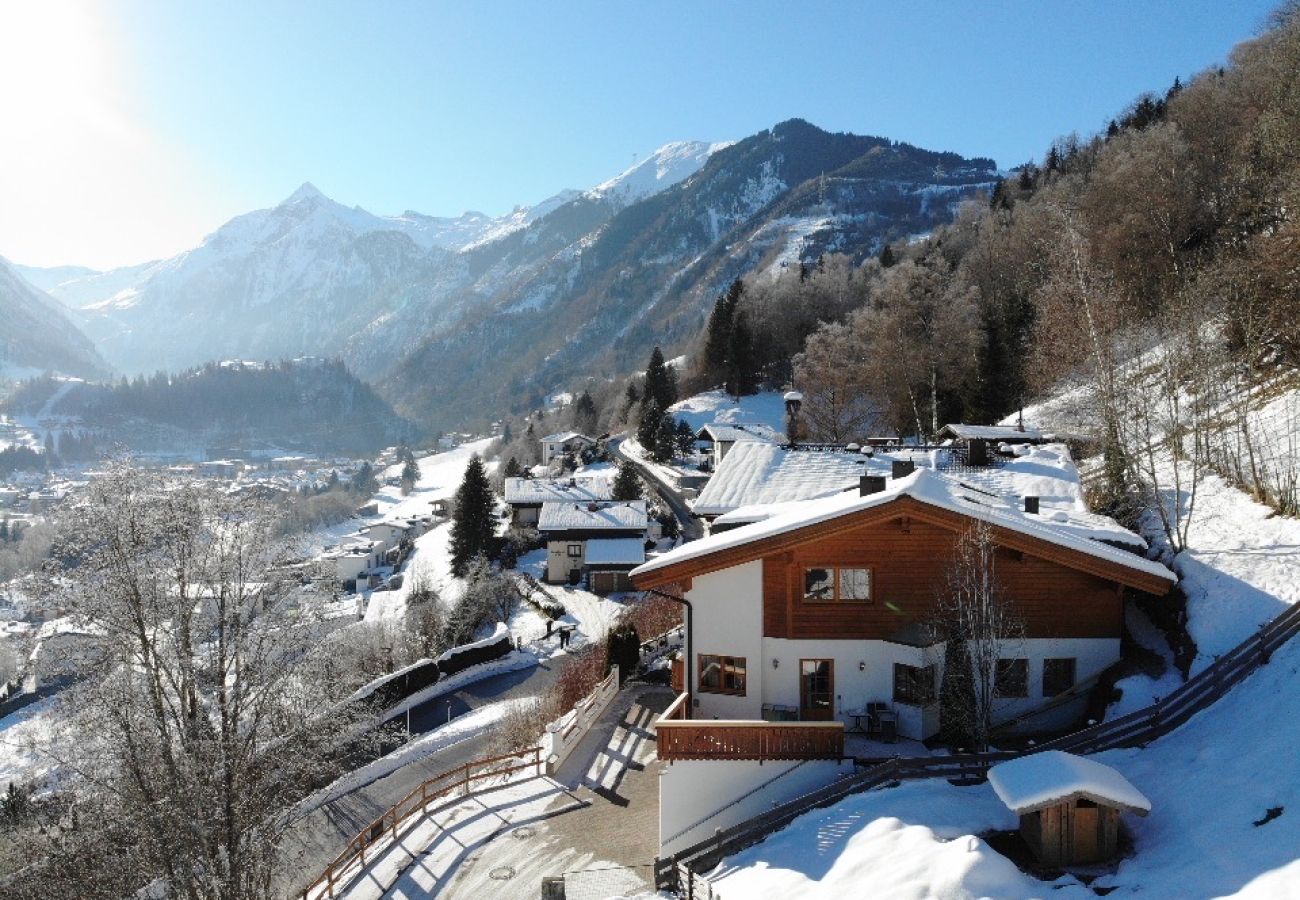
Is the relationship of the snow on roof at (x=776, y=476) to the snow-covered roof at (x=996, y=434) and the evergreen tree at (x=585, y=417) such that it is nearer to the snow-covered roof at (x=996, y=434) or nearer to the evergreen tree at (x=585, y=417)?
the snow-covered roof at (x=996, y=434)

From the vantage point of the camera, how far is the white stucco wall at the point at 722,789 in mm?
14031

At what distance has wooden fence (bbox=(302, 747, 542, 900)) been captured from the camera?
704 inches

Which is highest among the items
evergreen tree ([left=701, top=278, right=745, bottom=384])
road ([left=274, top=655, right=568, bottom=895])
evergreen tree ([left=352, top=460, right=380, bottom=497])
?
evergreen tree ([left=701, top=278, right=745, bottom=384])

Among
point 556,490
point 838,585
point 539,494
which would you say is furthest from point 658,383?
point 838,585

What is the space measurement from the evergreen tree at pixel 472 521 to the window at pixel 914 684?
49963 mm

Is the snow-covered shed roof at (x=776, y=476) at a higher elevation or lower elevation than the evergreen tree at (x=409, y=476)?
higher

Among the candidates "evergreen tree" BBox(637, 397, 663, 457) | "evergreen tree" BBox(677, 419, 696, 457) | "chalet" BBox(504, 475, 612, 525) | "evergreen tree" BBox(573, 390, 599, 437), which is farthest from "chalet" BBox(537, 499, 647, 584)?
"evergreen tree" BBox(573, 390, 599, 437)

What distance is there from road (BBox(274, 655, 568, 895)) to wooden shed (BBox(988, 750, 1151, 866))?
1510 centimetres

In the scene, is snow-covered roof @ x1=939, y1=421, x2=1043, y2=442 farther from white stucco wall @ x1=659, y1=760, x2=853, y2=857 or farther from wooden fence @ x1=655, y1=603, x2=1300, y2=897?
white stucco wall @ x1=659, y1=760, x2=853, y2=857

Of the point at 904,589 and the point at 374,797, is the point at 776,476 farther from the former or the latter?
the point at 374,797

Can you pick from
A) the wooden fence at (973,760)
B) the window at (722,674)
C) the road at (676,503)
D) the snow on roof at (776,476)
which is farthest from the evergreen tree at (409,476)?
the wooden fence at (973,760)

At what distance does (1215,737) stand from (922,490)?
5871 mm

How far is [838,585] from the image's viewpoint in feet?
51.7

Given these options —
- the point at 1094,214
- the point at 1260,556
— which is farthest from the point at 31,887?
the point at 1094,214
